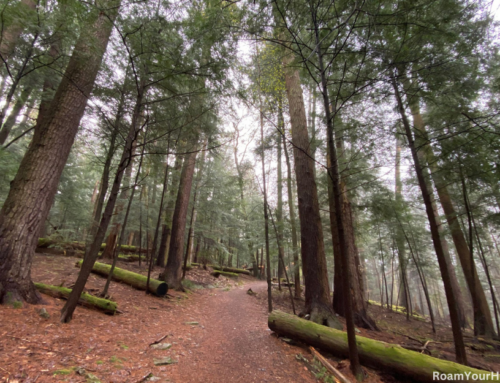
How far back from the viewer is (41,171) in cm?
423

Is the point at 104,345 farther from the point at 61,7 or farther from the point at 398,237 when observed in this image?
the point at 398,237

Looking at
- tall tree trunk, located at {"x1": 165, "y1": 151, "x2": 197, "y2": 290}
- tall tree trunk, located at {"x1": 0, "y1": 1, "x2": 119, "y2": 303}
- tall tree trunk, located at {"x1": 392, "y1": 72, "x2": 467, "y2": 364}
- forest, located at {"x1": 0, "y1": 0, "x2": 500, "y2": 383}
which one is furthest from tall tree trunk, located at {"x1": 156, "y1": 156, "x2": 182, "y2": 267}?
tall tree trunk, located at {"x1": 392, "y1": 72, "x2": 467, "y2": 364}

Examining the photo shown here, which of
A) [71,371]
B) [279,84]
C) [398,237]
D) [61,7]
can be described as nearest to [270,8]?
[61,7]

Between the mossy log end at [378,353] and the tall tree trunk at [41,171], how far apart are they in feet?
16.5

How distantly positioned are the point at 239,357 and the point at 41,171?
512 cm

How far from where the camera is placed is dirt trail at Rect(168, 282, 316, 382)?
318 cm

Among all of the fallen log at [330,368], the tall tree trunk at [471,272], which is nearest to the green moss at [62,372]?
the fallen log at [330,368]

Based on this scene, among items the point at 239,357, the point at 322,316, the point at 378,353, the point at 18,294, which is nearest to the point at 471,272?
the point at 322,316

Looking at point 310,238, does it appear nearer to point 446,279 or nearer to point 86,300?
point 446,279

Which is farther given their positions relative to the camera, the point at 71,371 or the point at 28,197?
the point at 28,197

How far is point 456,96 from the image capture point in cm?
546

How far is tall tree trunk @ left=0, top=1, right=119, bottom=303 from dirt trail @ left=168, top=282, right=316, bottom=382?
3239mm

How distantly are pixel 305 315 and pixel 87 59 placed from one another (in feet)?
26.4

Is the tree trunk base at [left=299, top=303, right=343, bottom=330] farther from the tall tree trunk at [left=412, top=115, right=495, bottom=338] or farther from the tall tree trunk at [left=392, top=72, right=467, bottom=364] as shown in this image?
the tall tree trunk at [left=412, top=115, right=495, bottom=338]
